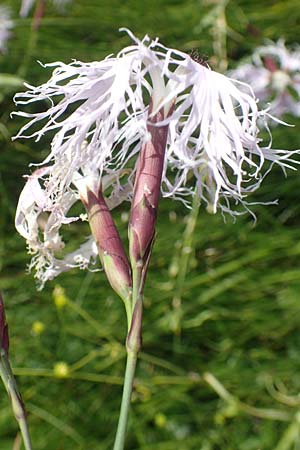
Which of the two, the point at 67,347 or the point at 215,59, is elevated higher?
the point at 215,59

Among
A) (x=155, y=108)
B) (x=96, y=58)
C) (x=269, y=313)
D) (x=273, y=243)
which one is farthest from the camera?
(x=96, y=58)

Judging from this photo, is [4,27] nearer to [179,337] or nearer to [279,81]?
[279,81]

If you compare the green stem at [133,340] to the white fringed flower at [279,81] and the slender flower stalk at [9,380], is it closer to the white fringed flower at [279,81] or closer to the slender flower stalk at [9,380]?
the slender flower stalk at [9,380]

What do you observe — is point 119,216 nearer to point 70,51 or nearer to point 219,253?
point 219,253

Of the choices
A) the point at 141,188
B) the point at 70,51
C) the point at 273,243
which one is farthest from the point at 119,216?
the point at 141,188

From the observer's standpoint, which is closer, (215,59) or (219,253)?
(219,253)

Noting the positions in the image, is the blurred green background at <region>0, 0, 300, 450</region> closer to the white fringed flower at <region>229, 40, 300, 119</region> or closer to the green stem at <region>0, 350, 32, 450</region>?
the white fringed flower at <region>229, 40, 300, 119</region>

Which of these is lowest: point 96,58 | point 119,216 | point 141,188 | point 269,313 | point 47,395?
point 47,395
